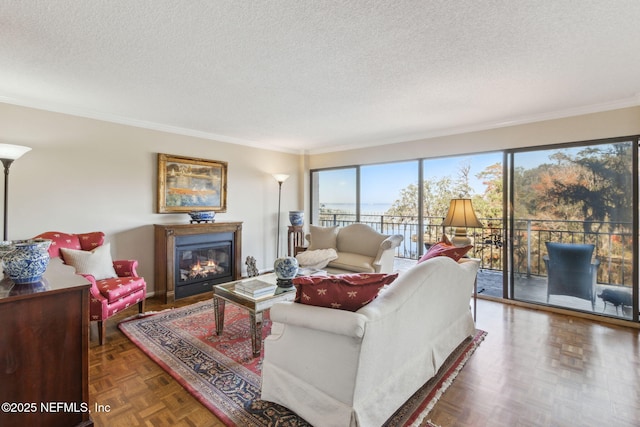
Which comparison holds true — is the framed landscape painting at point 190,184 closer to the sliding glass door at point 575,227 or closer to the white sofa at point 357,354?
the white sofa at point 357,354

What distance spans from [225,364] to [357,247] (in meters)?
2.60

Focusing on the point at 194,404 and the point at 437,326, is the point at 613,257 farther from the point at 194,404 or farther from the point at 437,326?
the point at 194,404

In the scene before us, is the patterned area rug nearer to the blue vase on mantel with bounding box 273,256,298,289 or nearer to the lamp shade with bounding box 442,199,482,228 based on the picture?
the blue vase on mantel with bounding box 273,256,298,289

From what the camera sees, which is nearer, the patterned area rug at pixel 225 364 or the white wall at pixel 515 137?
the patterned area rug at pixel 225 364

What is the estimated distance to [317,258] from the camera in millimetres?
4254

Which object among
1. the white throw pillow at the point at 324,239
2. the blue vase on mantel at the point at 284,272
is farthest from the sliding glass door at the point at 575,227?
the blue vase on mantel at the point at 284,272

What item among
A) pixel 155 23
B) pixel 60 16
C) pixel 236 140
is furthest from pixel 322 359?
pixel 236 140

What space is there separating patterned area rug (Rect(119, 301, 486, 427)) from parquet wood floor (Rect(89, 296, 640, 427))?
0.07m

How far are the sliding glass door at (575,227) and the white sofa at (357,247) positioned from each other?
65.4 inches

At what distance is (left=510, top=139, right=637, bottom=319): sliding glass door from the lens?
131 inches

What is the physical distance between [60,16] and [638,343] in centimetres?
527

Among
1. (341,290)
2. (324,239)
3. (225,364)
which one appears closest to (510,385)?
(341,290)

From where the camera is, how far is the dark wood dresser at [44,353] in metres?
1.37

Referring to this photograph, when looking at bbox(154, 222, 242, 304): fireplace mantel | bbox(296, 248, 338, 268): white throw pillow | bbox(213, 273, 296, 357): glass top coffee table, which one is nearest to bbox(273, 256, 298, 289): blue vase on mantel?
bbox(213, 273, 296, 357): glass top coffee table
